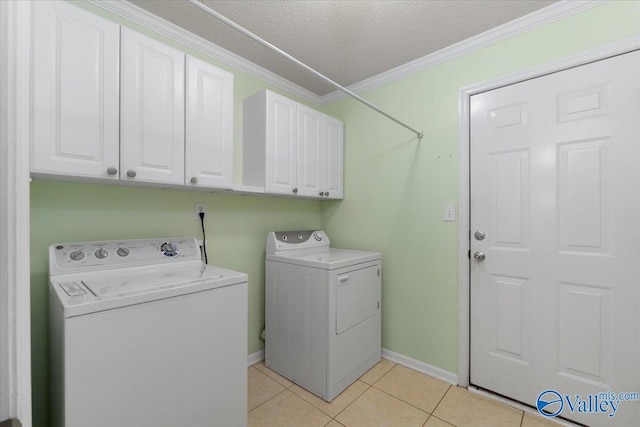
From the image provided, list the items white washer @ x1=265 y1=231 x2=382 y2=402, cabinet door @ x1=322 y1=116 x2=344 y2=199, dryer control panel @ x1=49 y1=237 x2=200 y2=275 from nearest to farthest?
1. dryer control panel @ x1=49 y1=237 x2=200 y2=275
2. white washer @ x1=265 y1=231 x2=382 y2=402
3. cabinet door @ x1=322 y1=116 x2=344 y2=199

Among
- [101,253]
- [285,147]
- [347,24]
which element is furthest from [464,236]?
[101,253]

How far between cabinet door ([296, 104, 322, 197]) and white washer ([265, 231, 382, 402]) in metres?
0.44

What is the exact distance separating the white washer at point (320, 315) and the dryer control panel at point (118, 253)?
0.69 metres

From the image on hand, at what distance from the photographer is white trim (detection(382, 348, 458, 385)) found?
1971mm

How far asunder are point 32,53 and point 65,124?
0.27 meters

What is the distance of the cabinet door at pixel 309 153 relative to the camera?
2.22 meters

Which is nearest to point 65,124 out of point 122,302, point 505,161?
point 122,302

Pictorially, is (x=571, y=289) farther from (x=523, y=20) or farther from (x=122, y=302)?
(x=122, y=302)

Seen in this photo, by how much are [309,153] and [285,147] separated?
0.26m

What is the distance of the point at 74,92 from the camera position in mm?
1187

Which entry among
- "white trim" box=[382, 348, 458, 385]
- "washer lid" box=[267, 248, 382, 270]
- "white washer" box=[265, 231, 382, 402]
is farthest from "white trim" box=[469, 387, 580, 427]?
"washer lid" box=[267, 248, 382, 270]

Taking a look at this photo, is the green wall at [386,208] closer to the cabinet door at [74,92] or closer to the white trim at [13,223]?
the cabinet door at [74,92]

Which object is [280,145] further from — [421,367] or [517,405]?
[517,405]

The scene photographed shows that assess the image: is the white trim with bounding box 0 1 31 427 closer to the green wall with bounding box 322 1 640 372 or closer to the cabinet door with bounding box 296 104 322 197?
the cabinet door with bounding box 296 104 322 197
